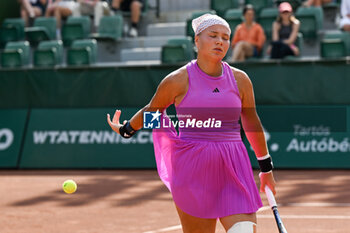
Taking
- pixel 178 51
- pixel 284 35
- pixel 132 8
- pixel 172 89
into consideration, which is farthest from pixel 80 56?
pixel 172 89

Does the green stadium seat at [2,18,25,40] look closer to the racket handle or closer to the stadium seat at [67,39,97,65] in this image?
the stadium seat at [67,39,97,65]

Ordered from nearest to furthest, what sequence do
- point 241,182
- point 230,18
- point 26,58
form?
point 241,182
point 230,18
point 26,58

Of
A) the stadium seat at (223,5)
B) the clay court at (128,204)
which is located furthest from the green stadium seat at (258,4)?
the clay court at (128,204)

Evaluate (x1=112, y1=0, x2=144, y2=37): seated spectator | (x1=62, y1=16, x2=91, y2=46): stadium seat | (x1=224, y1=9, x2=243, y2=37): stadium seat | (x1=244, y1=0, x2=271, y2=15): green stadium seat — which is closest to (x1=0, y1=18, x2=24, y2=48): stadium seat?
(x1=62, y1=16, x2=91, y2=46): stadium seat

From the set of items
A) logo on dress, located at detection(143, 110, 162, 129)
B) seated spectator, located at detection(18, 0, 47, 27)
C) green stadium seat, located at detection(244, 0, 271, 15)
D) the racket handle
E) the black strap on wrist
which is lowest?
seated spectator, located at detection(18, 0, 47, 27)

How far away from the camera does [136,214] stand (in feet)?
25.7

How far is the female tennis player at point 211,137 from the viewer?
4125mm

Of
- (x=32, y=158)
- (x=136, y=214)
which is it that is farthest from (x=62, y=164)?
(x=136, y=214)

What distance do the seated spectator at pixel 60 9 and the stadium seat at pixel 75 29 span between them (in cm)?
80

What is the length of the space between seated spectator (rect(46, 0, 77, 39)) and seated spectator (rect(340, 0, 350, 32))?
7677 mm

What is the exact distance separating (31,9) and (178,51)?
6.32 metres

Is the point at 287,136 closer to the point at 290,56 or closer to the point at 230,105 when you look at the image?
the point at 290,56

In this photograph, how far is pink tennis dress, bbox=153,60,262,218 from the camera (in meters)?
4.12

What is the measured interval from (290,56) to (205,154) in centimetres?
936
